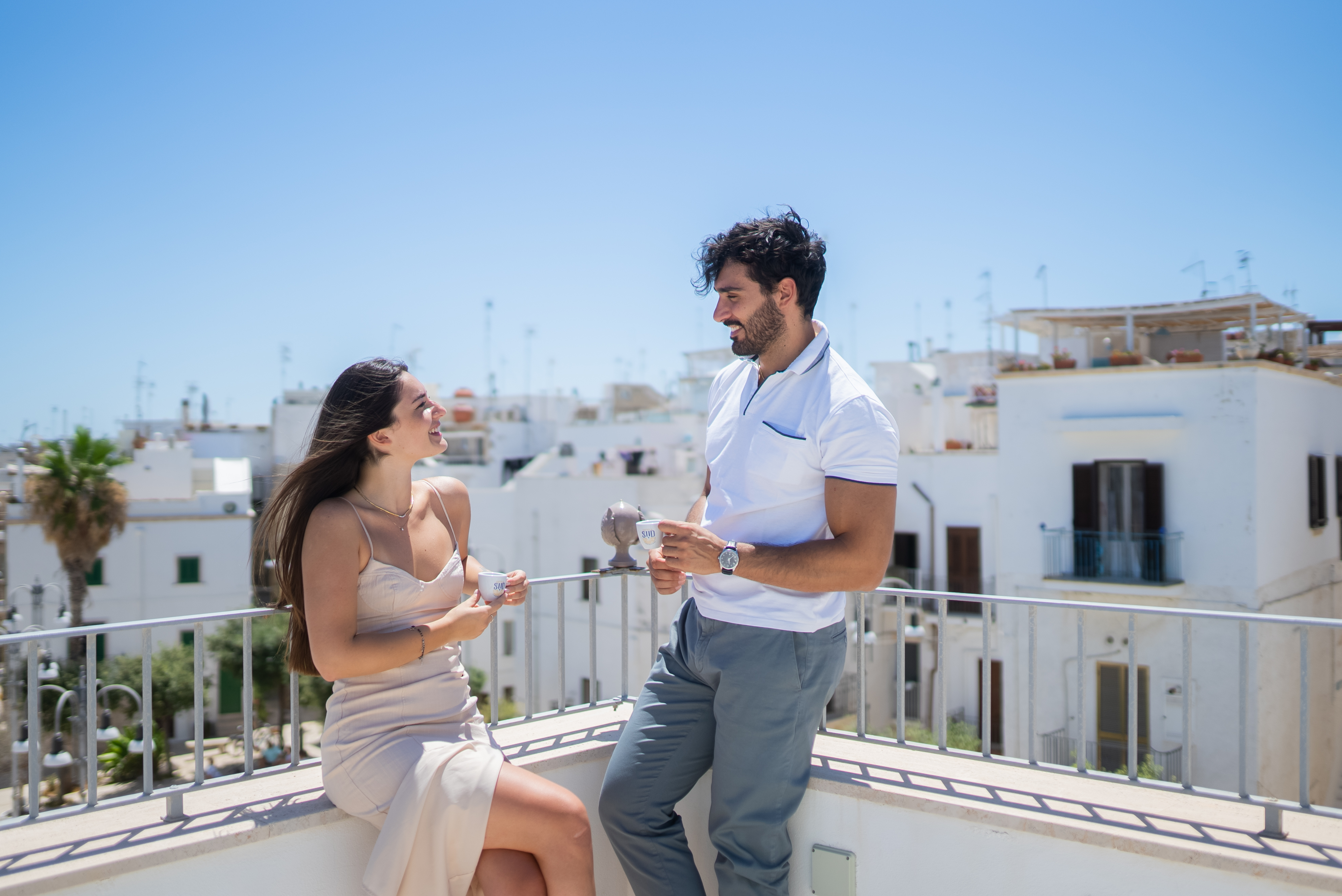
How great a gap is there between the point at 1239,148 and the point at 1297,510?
6146 millimetres

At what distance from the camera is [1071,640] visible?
47.7ft

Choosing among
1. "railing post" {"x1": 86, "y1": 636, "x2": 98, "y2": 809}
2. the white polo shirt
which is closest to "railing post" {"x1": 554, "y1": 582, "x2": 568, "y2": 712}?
the white polo shirt

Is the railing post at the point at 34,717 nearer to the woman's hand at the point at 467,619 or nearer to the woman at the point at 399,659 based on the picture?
the woman at the point at 399,659

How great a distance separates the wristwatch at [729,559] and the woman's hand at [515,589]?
1.97ft

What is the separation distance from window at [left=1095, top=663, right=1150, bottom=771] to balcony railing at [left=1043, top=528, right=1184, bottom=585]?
145cm

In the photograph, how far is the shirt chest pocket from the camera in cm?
212

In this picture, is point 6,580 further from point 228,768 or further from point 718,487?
point 718,487

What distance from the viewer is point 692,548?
2.07 metres

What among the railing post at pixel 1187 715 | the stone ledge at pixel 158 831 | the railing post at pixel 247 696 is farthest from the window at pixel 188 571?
the railing post at pixel 1187 715

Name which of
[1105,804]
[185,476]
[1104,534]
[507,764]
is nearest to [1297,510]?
[1104,534]

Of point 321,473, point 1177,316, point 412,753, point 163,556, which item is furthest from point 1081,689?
point 163,556

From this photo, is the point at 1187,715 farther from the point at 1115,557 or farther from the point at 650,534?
the point at 1115,557

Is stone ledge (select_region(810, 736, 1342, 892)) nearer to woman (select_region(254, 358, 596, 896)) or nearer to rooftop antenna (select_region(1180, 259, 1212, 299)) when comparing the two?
woman (select_region(254, 358, 596, 896))

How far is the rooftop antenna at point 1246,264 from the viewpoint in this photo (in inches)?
615
